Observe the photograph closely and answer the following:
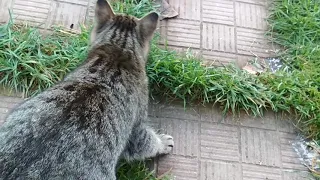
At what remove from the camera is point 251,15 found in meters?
4.28

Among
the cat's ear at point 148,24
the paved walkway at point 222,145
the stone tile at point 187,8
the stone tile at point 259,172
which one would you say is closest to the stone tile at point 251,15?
the stone tile at point 187,8

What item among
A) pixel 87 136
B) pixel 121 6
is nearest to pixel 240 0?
pixel 121 6

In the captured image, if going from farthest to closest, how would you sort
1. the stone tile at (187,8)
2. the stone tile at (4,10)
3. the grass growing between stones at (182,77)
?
the stone tile at (187,8) < the stone tile at (4,10) < the grass growing between stones at (182,77)

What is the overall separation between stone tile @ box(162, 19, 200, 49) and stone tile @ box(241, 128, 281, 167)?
2.97ft

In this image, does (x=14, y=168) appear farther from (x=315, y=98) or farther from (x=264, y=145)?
(x=315, y=98)

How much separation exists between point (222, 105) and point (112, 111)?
1.25 m

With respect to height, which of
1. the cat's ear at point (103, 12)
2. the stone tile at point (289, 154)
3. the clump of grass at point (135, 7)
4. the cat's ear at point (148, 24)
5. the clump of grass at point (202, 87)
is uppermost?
the clump of grass at point (135, 7)

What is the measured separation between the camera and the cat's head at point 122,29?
10.2ft

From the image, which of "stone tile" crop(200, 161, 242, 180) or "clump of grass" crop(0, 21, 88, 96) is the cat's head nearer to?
"clump of grass" crop(0, 21, 88, 96)

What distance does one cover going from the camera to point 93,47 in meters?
3.09

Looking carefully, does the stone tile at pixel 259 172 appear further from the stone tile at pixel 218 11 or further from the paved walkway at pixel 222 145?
the stone tile at pixel 218 11

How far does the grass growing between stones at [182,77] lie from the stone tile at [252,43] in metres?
0.29

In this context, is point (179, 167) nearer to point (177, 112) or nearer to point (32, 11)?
point (177, 112)

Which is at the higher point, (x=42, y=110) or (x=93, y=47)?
(x=93, y=47)
